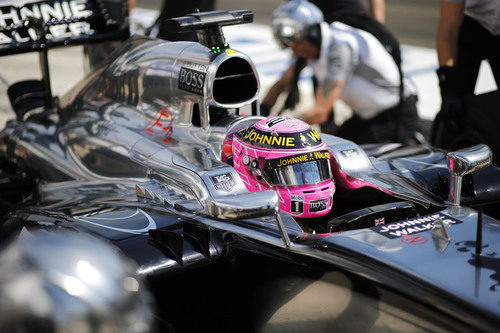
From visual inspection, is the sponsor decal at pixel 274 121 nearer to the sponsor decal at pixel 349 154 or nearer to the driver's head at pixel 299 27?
the sponsor decal at pixel 349 154

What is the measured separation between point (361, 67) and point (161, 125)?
222 centimetres

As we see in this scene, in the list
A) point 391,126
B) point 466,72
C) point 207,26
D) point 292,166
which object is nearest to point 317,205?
point 292,166

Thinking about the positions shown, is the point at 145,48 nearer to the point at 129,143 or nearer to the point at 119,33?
the point at 129,143

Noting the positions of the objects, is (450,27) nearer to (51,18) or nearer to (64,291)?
(51,18)

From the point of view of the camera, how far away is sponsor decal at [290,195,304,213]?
269 cm

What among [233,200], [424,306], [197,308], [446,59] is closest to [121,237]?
[197,308]

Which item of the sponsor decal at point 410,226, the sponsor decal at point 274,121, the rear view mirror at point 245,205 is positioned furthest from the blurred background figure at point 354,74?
the rear view mirror at point 245,205

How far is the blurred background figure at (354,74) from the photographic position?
4996 mm

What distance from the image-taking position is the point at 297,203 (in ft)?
8.87

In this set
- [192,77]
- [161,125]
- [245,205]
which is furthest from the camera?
[161,125]

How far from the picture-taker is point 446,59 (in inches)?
178

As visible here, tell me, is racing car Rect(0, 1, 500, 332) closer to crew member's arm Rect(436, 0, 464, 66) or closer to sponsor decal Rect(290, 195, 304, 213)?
sponsor decal Rect(290, 195, 304, 213)

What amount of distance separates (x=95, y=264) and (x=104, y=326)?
135 millimetres

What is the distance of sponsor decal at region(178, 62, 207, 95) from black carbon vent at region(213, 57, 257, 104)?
69 mm
